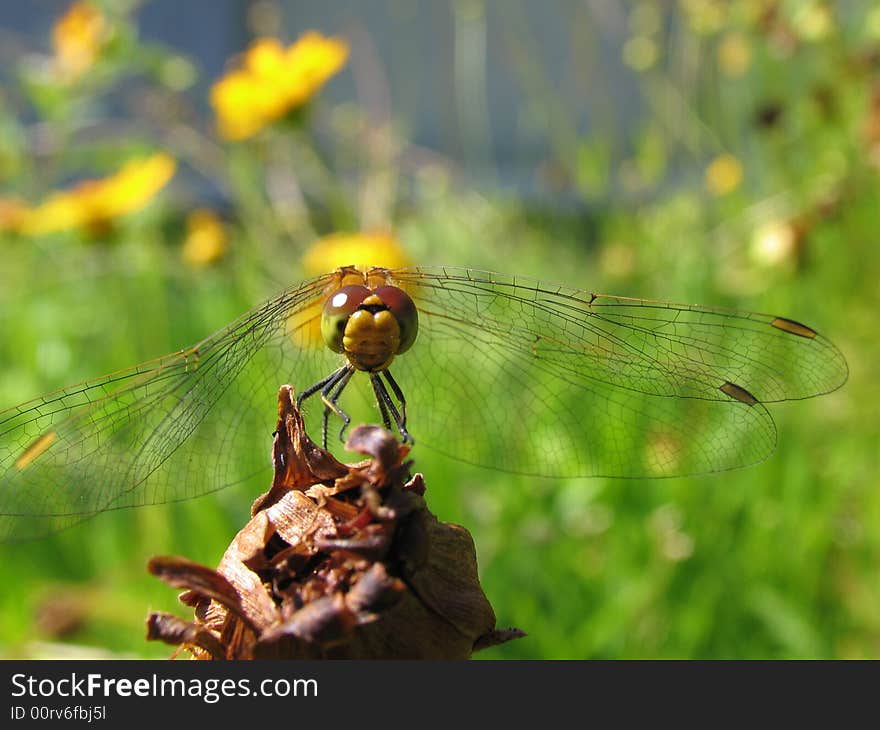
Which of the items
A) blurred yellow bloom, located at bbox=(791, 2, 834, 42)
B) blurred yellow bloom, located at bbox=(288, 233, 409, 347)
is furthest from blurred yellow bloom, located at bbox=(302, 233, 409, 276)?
blurred yellow bloom, located at bbox=(791, 2, 834, 42)

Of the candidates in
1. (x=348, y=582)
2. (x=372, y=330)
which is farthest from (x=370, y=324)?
(x=348, y=582)

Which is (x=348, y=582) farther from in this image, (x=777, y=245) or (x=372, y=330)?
(x=777, y=245)

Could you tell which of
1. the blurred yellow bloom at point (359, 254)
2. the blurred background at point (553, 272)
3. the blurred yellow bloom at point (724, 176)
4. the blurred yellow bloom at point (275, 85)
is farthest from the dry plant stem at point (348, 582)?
the blurred yellow bloom at point (724, 176)

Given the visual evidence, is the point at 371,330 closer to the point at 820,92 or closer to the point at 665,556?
the point at 665,556

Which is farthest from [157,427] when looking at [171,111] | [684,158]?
[684,158]

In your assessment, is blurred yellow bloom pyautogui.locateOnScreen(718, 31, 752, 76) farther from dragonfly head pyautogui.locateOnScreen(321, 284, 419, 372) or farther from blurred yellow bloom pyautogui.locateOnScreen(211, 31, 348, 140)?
dragonfly head pyautogui.locateOnScreen(321, 284, 419, 372)
